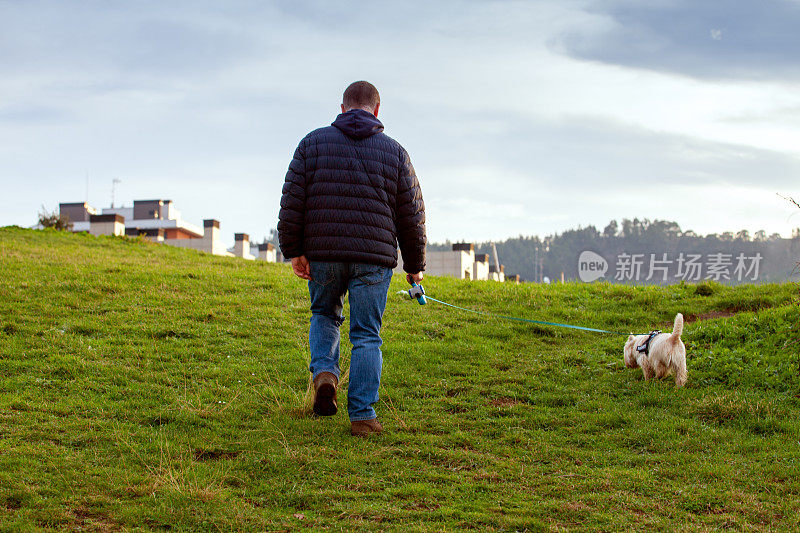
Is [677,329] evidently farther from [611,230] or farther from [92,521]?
[611,230]

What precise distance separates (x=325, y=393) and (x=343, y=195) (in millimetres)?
1473

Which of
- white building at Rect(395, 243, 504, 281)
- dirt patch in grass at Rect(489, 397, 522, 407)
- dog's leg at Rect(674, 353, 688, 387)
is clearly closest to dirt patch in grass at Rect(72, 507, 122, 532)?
dirt patch in grass at Rect(489, 397, 522, 407)

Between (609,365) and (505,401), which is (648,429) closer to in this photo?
(505,401)

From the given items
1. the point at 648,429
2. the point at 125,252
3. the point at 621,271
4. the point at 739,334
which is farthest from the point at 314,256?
the point at 621,271

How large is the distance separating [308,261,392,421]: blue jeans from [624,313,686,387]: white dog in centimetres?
322

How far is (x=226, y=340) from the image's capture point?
8.74m

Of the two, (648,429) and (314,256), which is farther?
(648,429)

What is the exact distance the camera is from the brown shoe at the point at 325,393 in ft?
17.2

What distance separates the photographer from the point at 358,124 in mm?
5305

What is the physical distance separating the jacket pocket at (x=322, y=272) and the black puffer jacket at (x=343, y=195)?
0.17 ft

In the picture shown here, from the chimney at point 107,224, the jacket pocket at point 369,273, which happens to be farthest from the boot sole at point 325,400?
the chimney at point 107,224

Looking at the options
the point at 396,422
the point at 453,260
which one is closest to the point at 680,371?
the point at 396,422

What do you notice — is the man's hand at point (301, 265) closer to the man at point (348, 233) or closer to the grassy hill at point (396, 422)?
the man at point (348, 233)

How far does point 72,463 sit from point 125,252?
13241mm
